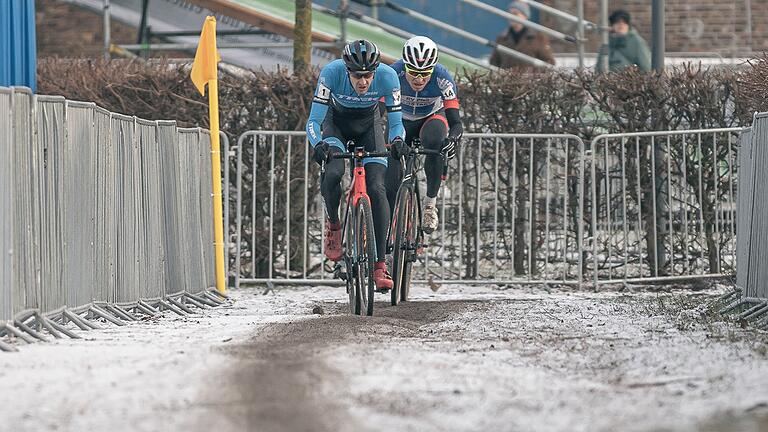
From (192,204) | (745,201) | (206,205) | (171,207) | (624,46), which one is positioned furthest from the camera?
(624,46)

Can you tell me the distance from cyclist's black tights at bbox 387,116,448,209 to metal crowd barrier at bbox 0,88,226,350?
164 centimetres

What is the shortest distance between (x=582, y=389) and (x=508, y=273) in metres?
7.47

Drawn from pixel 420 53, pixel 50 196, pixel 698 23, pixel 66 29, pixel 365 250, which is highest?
pixel 66 29

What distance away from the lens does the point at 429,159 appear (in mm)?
12133

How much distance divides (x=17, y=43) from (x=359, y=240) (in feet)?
12.5

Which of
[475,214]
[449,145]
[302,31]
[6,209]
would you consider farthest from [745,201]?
[302,31]

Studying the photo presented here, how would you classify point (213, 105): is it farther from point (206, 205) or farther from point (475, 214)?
point (475, 214)

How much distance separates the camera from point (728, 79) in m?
14.1

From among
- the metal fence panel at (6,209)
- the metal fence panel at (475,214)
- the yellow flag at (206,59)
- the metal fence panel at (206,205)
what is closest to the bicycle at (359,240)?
the metal fence panel at (206,205)

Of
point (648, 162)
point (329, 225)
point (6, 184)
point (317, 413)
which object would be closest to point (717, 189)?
point (648, 162)

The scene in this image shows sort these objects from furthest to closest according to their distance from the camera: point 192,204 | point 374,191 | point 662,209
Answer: point 662,209 < point 192,204 < point 374,191

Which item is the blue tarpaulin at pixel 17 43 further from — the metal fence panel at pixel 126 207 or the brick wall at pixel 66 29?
the brick wall at pixel 66 29

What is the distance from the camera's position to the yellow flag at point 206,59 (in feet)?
43.2

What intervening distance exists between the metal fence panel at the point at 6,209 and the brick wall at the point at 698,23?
1584 centimetres
